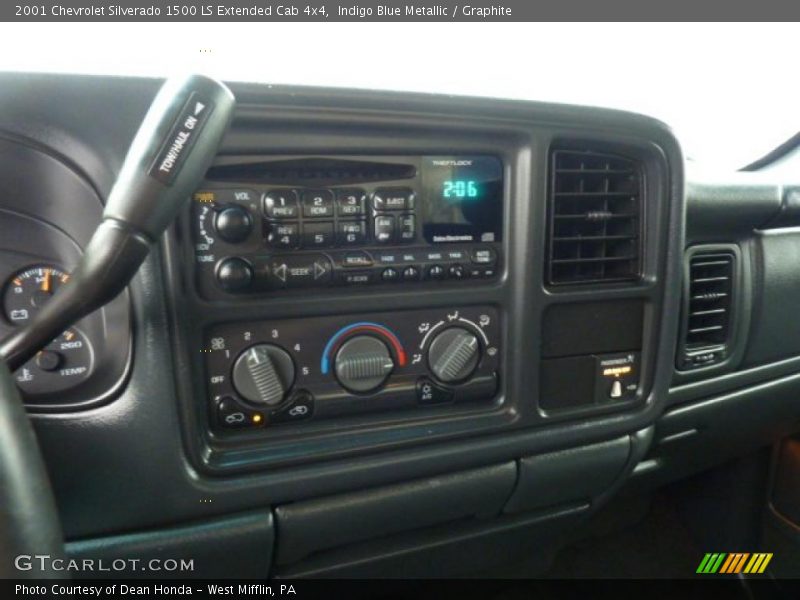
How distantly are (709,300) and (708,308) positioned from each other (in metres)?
0.02

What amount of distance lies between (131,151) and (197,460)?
39 centimetres

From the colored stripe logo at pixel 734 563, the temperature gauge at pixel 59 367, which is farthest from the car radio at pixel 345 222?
the colored stripe logo at pixel 734 563

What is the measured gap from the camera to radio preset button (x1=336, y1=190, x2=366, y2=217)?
0.90m

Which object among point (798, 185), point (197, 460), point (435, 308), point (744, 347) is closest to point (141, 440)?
point (197, 460)

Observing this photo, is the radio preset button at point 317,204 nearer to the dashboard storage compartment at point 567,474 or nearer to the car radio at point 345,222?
the car radio at point 345,222

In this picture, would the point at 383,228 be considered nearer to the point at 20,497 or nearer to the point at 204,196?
the point at 204,196

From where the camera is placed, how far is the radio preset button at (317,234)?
0.89m

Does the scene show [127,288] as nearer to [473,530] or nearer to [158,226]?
[158,226]

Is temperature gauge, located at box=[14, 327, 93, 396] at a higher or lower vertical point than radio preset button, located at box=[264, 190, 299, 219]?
lower

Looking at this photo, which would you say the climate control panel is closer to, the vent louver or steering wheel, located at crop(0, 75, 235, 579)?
steering wheel, located at crop(0, 75, 235, 579)

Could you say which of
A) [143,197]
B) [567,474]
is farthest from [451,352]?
[143,197]

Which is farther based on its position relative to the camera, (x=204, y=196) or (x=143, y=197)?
(x=204, y=196)

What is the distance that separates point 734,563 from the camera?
5.89ft

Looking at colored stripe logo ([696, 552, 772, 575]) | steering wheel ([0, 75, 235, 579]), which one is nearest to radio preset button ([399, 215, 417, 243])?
steering wheel ([0, 75, 235, 579])
